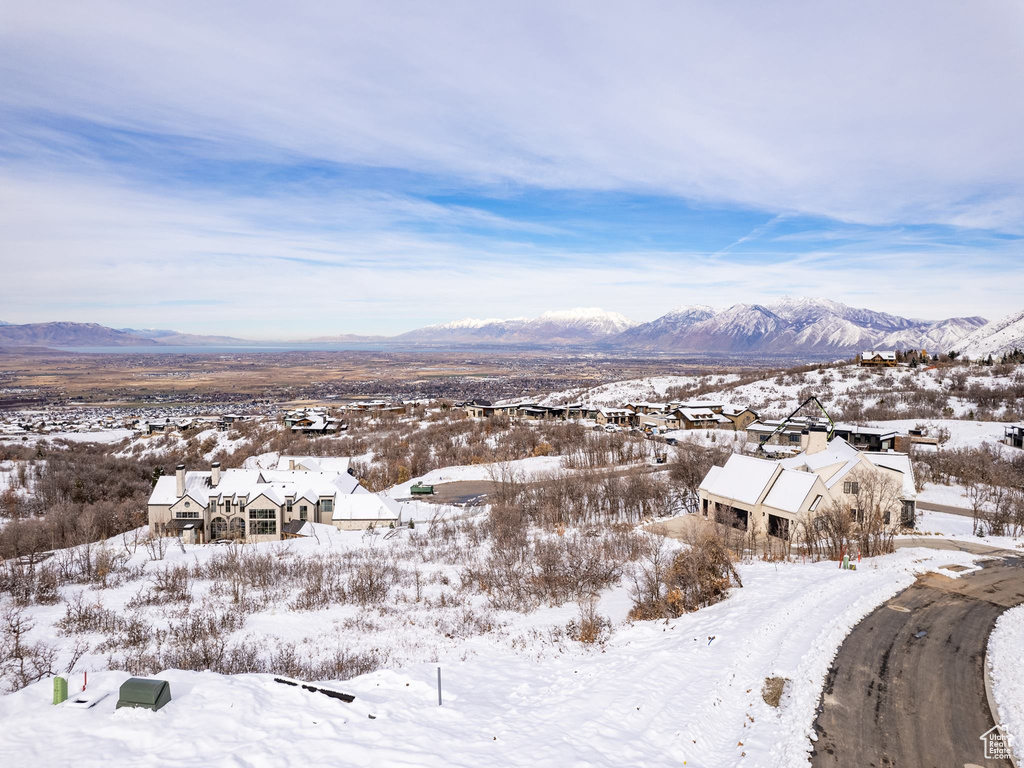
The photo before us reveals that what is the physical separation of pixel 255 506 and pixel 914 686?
40281 millimetres

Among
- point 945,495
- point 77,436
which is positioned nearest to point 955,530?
point 945,495

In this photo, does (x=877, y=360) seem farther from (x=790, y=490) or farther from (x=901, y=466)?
(x=790, y=490)

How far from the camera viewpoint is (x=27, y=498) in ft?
173

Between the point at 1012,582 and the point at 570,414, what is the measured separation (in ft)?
276

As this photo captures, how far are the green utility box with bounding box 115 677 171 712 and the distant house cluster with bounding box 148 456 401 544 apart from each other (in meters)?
30.8

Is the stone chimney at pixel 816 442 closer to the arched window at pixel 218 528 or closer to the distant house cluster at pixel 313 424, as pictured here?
the arched window at pixel 218 528

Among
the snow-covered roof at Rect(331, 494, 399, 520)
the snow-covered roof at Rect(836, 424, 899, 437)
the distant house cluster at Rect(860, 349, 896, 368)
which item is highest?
the distant house cluster at Rect(860, 349, 896, 368)

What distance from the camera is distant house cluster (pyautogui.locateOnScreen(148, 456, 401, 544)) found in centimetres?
4116

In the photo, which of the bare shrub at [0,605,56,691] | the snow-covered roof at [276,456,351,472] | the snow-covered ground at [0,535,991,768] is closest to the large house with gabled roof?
the snow-covered ground at [0,535,991,768]

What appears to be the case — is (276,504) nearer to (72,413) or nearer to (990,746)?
(990,746)

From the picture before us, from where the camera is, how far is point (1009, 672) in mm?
14289

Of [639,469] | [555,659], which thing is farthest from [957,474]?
[555,659]

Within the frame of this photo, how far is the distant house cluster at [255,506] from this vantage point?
4116 centimetres

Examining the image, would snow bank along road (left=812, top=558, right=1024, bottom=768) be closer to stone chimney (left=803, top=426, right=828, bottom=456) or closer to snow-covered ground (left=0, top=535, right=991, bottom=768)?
snow-covered ground (left=0, top=535, right=991, bottom=768)
